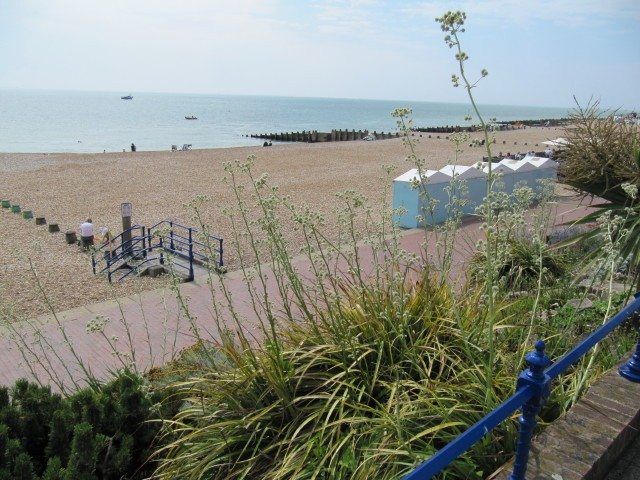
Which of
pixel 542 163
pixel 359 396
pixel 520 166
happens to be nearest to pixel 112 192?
pixel 520 166

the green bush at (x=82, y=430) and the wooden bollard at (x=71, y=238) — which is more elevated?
the green bush at (x=82, y=430)

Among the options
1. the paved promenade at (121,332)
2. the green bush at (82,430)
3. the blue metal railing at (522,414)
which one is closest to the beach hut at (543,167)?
the paved promenade at (121,332)

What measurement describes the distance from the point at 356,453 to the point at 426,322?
114 centimetres

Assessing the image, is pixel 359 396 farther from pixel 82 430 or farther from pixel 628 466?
pixel 82 430

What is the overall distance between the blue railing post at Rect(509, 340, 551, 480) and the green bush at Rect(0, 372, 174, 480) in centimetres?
222

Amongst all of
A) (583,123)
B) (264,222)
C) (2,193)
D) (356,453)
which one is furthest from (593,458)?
(2,193)

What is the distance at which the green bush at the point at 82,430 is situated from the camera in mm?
3117

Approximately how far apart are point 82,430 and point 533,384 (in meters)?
2.49

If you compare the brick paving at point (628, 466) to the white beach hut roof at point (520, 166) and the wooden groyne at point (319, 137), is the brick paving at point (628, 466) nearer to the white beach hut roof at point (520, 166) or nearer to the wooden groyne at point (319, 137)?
the white beach hut roof at point (520, 166)

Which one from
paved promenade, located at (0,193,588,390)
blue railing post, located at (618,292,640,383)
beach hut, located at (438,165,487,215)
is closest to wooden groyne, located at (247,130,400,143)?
beach hut, located at (438,165,487,215)

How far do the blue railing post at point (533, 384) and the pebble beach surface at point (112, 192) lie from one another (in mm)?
2438

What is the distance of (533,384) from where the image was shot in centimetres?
198

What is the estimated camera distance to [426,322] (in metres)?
3.68

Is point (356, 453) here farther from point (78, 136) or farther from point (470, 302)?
point (78, 136)
